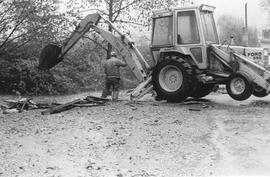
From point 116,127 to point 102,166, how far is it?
294 centimetres

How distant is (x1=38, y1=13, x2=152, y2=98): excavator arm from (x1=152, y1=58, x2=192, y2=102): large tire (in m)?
0.47

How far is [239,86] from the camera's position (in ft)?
45.1

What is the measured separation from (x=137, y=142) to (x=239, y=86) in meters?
5.29

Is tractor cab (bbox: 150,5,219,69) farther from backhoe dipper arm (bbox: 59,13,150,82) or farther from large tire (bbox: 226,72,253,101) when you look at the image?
large tire (bbox: 226,72,253,101)

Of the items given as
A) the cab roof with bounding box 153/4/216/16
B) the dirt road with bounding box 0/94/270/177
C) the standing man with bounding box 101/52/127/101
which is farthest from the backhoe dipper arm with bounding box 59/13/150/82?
the dirt road with bounding box 0/94/270/177

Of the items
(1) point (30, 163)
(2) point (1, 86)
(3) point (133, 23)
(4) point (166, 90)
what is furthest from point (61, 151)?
(2) point (1, 86)

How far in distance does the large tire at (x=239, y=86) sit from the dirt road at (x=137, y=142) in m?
0.40

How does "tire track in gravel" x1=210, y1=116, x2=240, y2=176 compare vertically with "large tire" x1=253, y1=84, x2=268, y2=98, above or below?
below

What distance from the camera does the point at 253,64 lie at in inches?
539

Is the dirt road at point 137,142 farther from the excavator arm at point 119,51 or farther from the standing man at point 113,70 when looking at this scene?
the standing man at point 113,70

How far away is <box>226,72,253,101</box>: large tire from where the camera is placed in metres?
13.4

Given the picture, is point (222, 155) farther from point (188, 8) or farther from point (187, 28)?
point (188, 8)

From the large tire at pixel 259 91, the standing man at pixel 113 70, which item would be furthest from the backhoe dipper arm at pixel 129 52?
the large tire at pixel 259 91

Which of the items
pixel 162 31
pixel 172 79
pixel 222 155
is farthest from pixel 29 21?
pixel 222 155
